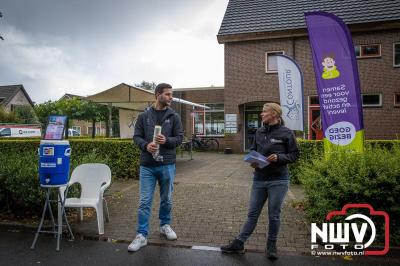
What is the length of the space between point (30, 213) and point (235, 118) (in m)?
13.5

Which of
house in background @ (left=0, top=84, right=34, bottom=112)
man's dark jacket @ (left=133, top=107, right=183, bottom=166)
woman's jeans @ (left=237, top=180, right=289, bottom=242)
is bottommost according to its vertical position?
woman's jeans @ (left=237, top=180, right=289, bottom=242)

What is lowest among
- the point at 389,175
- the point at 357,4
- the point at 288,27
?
the point at 389,175

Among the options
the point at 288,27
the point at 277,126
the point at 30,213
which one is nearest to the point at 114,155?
the point at 30,213

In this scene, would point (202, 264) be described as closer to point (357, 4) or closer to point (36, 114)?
point (357, 4)

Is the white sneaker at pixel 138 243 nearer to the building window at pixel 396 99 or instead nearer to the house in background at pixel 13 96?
the building window at pixel 396 99

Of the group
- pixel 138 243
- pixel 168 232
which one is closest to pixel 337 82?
pixel 168 232

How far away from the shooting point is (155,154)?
14.2 feet

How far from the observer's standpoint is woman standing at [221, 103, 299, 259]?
4.05 metres

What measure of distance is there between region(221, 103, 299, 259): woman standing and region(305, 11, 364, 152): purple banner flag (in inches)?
125

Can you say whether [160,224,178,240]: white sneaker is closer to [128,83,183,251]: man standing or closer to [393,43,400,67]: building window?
[128,83,183,251]: man standing

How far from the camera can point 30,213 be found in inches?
233

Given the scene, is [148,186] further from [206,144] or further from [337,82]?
[206,144]

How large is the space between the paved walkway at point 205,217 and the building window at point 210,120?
522 inches

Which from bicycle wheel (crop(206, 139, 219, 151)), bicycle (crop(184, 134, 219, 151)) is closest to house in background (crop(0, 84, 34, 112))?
bicycle (crop(184, 134, 219, 151))
